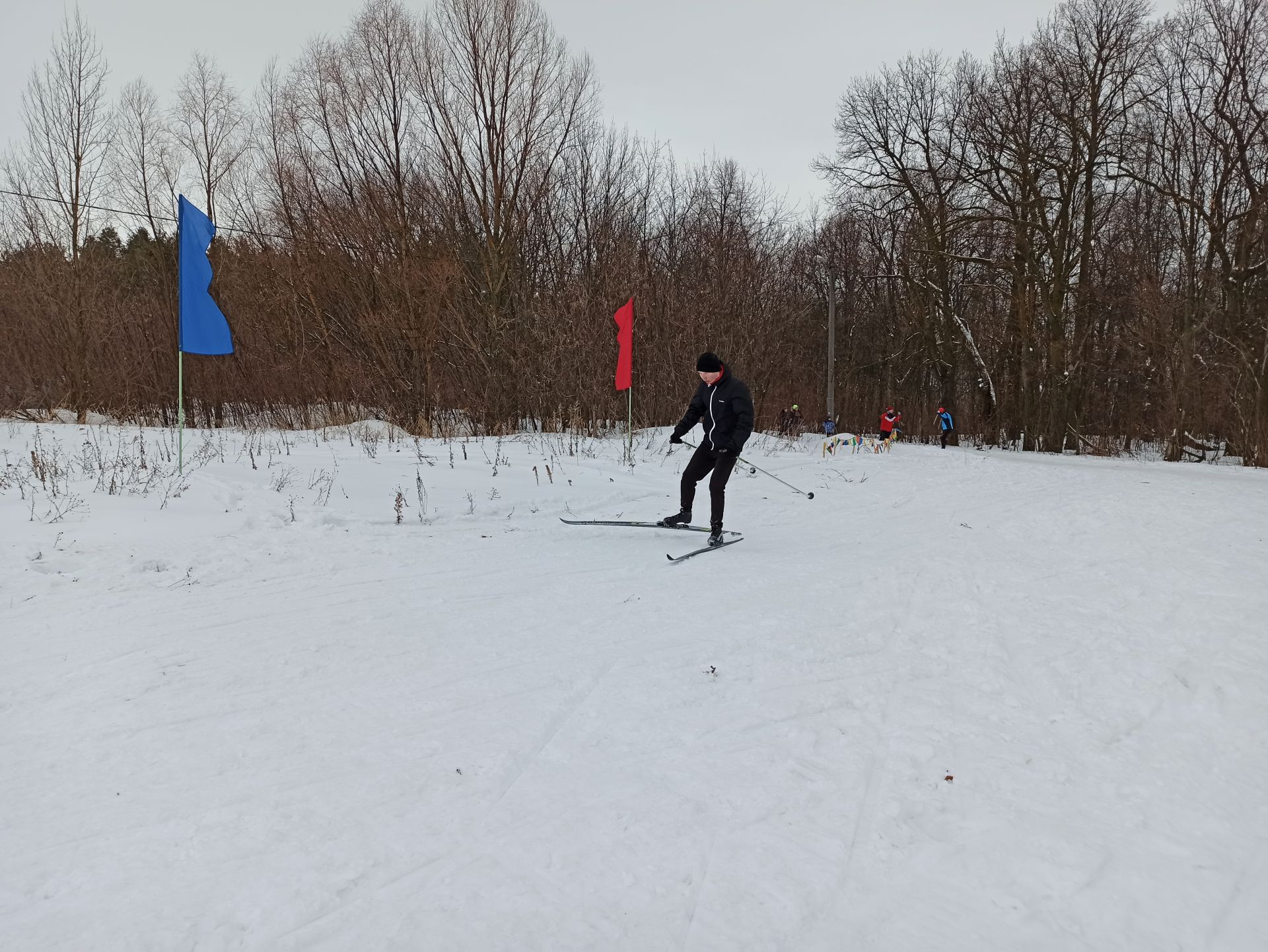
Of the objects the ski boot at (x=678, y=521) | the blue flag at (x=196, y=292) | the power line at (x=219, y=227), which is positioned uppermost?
the power line at (x=219, y=227)

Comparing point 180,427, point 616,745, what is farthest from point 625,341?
point 616,745

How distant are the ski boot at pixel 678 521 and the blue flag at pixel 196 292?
5.55 m

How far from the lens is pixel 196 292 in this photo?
869 centimetres

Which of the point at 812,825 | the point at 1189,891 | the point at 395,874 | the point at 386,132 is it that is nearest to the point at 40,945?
the point at 395,874

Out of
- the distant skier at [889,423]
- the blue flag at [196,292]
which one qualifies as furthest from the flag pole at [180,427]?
the distant skier at [889,423]

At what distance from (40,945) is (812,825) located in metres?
2.32

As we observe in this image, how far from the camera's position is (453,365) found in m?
20.5

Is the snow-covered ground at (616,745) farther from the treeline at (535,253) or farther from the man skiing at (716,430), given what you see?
the treeline at (535,253)

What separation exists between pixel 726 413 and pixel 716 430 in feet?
0.73

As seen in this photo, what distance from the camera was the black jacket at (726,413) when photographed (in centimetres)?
782

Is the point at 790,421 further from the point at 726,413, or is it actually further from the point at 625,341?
the point at 726,413

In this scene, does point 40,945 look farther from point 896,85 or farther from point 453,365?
point 896,85

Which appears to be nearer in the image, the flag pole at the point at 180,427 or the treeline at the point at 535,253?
the flag pole at the point at 180,427

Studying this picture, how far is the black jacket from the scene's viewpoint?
308 inches
